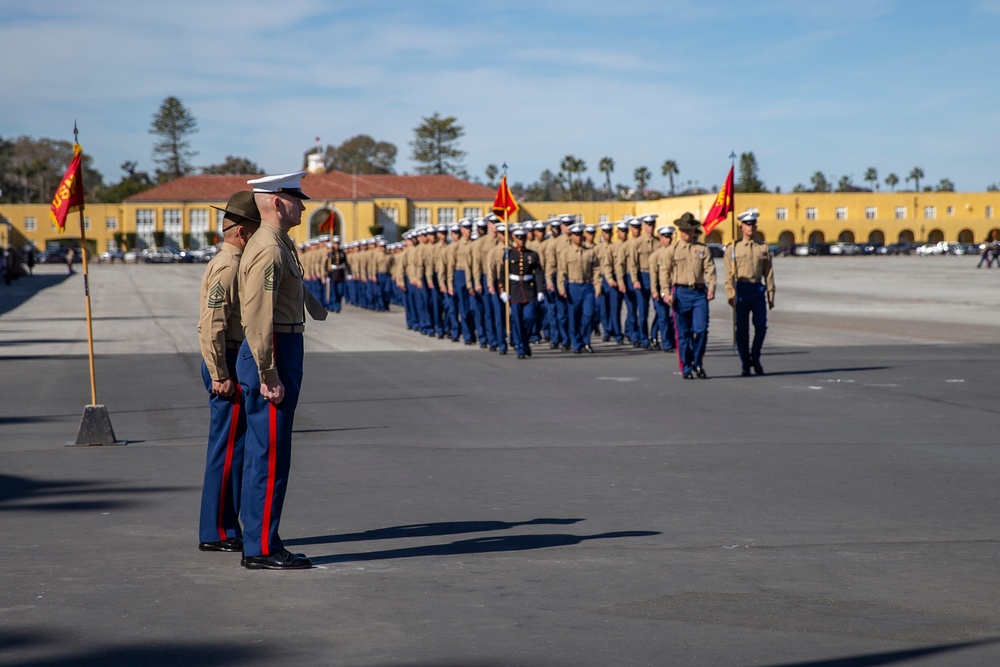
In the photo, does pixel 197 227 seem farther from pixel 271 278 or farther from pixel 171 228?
pixel 271 278

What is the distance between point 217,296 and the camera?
22.1ft

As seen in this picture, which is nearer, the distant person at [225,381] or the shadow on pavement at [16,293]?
the distant person at [225,381]

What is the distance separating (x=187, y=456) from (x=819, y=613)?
5.91 metres

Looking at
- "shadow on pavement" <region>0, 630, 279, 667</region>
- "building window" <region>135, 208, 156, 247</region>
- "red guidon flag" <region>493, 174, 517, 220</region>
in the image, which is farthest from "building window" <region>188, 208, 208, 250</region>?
"shadow on pavement" <region>0, 630, 279, 667</region>

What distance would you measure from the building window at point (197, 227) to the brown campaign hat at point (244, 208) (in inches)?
4621

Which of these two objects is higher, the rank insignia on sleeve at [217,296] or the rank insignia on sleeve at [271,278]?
the rank insignia on sleeve at [271,278]

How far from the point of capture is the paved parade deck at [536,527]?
17.0ft

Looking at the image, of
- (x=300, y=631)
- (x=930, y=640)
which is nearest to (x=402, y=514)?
(x=300, y=631)

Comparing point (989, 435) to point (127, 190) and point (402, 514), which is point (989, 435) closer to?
point (402, 514)

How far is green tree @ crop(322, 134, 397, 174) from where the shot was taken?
157000 millimetres

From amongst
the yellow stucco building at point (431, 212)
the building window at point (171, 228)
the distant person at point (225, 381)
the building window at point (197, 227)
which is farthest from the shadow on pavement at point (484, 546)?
the building window at point (171, 228)

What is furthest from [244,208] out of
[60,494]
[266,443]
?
[60,494]

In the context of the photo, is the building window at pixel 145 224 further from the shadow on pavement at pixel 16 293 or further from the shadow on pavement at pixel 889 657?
the shadow on pavement at pixel 889 657

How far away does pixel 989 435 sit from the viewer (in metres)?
11.0
